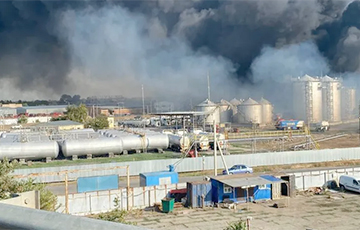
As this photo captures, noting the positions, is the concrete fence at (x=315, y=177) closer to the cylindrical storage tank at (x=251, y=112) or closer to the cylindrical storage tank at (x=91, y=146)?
the cylindrical storage tank at (x=91, y=146)

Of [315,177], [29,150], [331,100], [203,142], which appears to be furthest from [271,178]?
[331,100]

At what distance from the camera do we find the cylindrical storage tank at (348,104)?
219 feet

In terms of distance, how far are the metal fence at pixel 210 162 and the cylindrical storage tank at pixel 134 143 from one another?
6710mm

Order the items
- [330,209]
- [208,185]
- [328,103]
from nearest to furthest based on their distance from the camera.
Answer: [330,209], [208,185], [328,103]

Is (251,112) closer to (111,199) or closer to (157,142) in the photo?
(157,142)

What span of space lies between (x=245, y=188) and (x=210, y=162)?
726cm

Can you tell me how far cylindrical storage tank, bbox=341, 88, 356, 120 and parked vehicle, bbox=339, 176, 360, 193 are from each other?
5085 cm

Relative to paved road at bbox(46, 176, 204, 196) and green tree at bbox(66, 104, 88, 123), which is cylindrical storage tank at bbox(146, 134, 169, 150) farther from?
green tree at bbox(66, 104, 88, 123)

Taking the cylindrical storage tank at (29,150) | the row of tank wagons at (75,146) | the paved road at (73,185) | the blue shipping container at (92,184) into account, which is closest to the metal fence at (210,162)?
the paved road at (73,185)

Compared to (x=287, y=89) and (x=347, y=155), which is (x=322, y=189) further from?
(x=287, y=89)

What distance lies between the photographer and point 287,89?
72.7 meters

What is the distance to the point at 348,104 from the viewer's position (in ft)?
227

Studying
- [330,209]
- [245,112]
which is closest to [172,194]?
[330,209]

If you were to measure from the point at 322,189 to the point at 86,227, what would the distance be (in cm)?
1755
